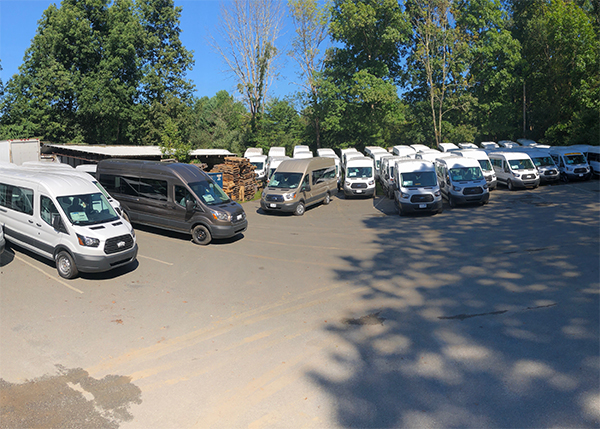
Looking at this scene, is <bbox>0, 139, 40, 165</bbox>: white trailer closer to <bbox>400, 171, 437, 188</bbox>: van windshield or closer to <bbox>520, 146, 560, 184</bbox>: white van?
<bbox>400, 171, 437, 188</bbox>: van windshield

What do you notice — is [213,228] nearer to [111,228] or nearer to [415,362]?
[111,228]

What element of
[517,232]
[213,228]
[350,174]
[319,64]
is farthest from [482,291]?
[319,64]

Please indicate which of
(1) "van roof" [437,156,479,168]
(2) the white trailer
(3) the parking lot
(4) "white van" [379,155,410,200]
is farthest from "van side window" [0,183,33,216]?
(1) "van roof" [437,156,479,168]

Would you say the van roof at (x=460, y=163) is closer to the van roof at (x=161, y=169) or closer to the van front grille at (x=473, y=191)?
the van front grille at (x=473, y=191)

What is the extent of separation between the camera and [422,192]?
19000 mm

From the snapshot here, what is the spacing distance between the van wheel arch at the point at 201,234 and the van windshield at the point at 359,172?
1284cm

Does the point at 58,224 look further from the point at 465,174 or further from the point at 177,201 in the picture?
the point at 465,174

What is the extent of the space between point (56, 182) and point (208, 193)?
4966 mm

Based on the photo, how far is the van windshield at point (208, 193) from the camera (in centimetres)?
1445

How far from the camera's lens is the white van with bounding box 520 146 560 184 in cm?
2577

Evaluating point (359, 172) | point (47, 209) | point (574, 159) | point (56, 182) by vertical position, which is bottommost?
point (47, 209)

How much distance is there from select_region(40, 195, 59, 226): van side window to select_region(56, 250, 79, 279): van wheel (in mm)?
885

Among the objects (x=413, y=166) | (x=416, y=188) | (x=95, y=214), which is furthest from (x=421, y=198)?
(x=95, y=214)

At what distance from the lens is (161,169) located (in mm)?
14711
